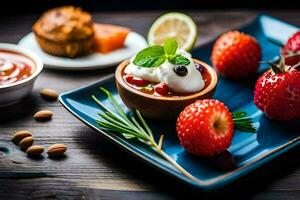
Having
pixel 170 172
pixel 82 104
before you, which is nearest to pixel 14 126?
pixel 82 104

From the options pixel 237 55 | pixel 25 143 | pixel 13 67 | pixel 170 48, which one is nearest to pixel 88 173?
pixel 25 143

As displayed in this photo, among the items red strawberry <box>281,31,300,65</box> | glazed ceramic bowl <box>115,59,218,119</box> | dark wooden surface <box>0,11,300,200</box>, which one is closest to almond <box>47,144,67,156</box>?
dark wooden surface <box>0,11,300,200</box>

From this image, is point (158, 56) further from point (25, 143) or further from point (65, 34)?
point (65, 34)

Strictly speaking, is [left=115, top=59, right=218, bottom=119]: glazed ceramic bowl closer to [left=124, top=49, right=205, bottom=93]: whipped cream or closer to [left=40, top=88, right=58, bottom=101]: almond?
[left=124, top=49, right=205, bottom=93]: whipped cream

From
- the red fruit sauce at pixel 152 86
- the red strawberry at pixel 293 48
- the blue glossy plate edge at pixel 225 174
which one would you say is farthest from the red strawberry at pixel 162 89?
the red strawberry at pixel 293 48

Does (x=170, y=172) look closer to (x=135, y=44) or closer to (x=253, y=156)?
(x=253, y=156)

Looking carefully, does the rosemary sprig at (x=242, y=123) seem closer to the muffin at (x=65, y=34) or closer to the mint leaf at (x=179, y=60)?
the mint leaf at (x=179, y=60)

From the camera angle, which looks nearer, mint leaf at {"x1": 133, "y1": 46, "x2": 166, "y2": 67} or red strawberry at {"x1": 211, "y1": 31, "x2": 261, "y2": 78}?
mint leaf at {"x1": 133, "y1": 46, "x2": 166, "y2": 67}
